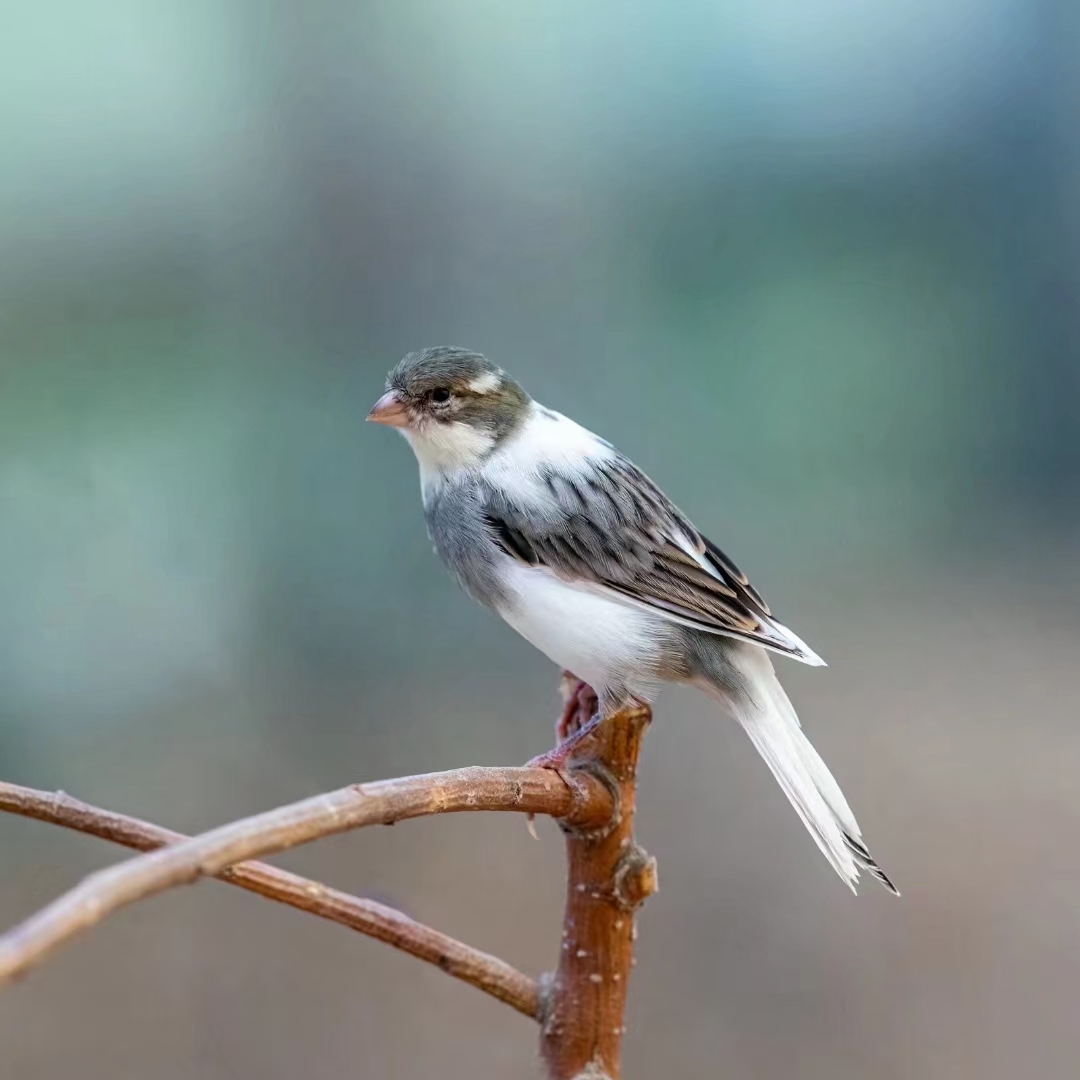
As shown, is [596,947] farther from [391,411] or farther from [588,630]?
[391,411]

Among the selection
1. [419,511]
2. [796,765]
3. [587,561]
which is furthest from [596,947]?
[419,511]

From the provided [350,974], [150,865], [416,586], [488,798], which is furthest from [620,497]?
[350,974]

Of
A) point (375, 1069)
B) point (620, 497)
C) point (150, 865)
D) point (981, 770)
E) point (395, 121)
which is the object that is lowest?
point (150, 865)

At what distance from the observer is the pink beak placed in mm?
1385

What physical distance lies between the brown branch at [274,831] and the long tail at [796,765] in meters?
0.26

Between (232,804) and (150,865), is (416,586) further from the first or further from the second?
(150,865)

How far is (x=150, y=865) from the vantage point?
24.9 inches

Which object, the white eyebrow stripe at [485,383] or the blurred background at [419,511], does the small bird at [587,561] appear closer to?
the white eyebrow stripe at [485,383]

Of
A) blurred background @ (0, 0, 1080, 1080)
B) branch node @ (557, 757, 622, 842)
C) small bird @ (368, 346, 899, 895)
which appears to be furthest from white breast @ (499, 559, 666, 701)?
blurred background @ (0, 0, 1080, 1080)

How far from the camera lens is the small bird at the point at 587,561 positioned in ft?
4.25

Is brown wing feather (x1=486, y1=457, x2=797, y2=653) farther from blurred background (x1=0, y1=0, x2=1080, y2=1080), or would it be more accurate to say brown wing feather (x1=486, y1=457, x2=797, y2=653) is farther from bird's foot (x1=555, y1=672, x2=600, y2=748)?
blurred background (x1=0, y1=0, x2=1080, y2=1080)

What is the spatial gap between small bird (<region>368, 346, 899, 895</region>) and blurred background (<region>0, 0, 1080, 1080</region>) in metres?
1.08

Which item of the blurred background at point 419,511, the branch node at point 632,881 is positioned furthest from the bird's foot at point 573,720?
the blurred background at point 419,511

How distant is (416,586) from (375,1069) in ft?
3.14
